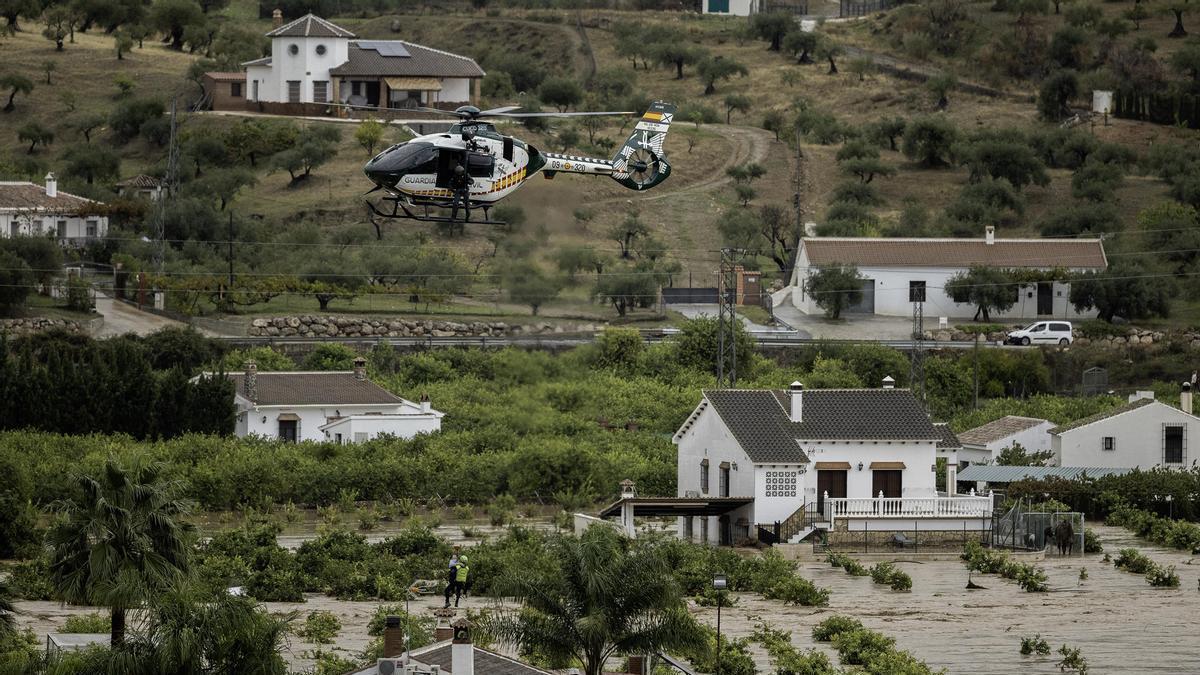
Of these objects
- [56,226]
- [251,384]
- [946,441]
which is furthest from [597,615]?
[56,226]

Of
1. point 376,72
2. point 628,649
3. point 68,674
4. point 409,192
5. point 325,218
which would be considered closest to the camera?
point 68,674

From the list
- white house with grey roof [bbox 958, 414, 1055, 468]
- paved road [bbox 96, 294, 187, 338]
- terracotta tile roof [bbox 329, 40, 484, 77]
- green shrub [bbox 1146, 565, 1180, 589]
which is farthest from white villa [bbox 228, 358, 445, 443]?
terracotta tile roof [bbox 329, 40, 484, 77]

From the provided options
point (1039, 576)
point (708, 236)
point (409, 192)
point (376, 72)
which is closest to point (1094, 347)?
point (708, 236)

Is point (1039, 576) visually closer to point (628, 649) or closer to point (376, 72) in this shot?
point (628, 649)

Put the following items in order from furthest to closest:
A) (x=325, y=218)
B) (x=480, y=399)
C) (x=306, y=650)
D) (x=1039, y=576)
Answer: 1. (x=325, y=218)
2. (x=480, y=399)
3. (x=1039, y=576)
4. (x=306, y=650)

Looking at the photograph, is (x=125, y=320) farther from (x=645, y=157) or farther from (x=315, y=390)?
(x=645, y=157)

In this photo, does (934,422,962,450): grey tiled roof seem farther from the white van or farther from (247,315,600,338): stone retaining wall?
the white van

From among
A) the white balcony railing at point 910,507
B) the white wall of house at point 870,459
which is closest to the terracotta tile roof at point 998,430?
the white wall of house at point 870,459
